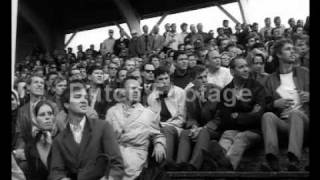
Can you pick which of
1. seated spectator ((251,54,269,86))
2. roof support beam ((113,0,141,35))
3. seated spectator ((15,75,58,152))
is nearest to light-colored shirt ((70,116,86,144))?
seated spectator ((15,75,58,152))

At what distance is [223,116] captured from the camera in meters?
6.76

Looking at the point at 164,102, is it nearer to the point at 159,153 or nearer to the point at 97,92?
the point at 159,153

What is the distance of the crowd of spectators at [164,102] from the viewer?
654cm

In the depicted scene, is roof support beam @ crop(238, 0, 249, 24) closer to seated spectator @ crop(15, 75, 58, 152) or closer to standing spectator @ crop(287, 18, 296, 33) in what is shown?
standing spectator @ crop(287, 18, 296, 33)

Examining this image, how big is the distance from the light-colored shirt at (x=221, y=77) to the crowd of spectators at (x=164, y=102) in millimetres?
11

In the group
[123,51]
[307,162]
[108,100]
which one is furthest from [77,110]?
[307,162]

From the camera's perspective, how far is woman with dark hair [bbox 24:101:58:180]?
741 cm

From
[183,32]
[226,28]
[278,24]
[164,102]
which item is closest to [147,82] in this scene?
[164,102]

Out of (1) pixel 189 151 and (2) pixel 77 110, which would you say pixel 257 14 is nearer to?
(1) pixel 189 151

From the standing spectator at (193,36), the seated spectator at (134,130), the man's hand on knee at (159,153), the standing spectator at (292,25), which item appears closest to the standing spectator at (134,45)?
the seated spectator at (134,130)

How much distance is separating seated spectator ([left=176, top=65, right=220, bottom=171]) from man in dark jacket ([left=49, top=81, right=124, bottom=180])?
0.74 meters

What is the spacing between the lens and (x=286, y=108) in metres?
6.48

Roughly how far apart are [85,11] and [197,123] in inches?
86.2

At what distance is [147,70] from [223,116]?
1097 millimetres
